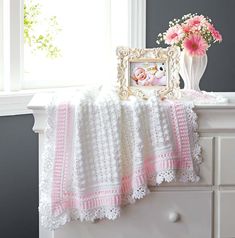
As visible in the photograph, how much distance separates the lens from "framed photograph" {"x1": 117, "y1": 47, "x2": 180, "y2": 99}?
8.11 ft

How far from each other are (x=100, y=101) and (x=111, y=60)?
48.8 inches

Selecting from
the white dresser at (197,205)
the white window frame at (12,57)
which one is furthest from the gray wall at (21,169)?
the white dresser at (197,205)

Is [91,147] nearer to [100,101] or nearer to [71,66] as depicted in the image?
[100,101]

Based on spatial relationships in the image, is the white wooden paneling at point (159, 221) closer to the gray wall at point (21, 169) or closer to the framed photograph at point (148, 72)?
Answer: the framed photograph at point (148, 72)

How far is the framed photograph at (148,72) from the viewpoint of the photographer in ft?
8.11

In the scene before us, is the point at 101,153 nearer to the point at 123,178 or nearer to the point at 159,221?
the point at 123,178

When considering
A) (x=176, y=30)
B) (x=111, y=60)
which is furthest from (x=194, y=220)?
(x=111, y=60)

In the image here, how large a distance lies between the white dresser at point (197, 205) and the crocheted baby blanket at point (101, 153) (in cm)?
8

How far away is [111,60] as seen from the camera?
3.54 meters

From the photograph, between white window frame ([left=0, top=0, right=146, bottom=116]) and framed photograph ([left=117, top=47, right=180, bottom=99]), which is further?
white window frame ([left=0, top=0, right=146, bottom=116])

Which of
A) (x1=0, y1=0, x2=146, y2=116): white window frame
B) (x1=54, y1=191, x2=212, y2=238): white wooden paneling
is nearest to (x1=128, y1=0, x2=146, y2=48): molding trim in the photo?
(x1=0, y1=0, x2=146, y2=116): white window frame

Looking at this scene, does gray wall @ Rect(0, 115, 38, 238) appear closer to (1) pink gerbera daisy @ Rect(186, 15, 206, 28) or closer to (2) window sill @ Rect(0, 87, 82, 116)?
(2) window sill @ Rect(0, 87, 82, 116)

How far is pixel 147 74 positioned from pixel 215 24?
1210mm

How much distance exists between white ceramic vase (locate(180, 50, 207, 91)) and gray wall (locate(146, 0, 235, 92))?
854 mm
